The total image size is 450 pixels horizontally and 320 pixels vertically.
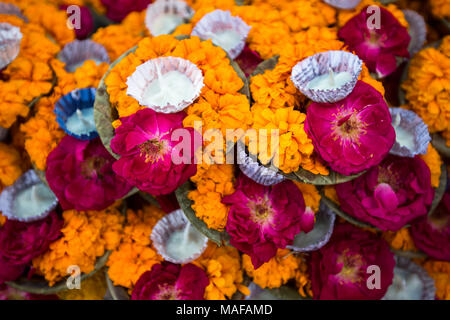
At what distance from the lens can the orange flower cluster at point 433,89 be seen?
3.24 ft

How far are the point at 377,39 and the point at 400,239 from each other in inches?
21.7

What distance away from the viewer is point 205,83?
0.81m

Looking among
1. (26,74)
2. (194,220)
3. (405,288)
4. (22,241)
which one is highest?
(26,74)

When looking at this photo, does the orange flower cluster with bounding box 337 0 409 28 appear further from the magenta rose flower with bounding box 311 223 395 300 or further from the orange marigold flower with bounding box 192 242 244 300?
the orange marigold flower with bounding box 192 242 244 300

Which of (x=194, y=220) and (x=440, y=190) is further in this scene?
(x=440, y=190)

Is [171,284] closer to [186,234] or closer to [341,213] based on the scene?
[186,234]

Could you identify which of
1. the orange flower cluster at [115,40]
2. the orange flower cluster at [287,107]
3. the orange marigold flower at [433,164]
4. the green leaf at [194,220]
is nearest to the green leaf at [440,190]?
the orange marigold flower at [433,164]

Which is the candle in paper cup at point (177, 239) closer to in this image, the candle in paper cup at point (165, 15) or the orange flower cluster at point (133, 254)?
the orange flower cluster at point (133, 254)

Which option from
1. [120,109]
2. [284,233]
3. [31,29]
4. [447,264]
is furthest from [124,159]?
[447,264]

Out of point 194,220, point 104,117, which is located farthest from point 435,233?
point 104,117

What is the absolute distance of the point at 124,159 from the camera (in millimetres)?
739

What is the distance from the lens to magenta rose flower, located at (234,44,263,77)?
0.98 meters

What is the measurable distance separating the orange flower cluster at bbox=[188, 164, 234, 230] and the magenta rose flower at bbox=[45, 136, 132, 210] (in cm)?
18

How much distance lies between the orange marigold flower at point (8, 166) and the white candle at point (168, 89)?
0.46 meters
